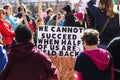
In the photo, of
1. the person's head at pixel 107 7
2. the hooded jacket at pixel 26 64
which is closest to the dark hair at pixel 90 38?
the hooded jacket at pixel 26 64

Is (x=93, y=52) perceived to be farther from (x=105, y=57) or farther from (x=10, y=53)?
(x=10, y=53)

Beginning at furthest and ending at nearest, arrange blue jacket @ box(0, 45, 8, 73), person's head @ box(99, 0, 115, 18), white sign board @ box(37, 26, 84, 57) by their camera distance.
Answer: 1. white sign board @ box(37, 26, 84, 57)
2. person's head @ box(99, 0, 115, 18)
3. blue jacket @ box(0, 45, 8, 73)

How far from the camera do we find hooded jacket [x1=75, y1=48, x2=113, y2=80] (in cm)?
536

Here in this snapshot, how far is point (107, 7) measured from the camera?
6.92m

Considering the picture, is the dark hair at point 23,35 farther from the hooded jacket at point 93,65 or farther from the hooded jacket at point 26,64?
the hooded jacket at point 93,65

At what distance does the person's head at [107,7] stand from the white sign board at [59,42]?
1784mm

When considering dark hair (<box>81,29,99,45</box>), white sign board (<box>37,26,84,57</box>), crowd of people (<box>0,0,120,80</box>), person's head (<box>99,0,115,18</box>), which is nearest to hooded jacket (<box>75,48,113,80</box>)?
crowd of people (<box>0,0,120,80</box>)

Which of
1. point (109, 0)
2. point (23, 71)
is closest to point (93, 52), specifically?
point (23, 71)

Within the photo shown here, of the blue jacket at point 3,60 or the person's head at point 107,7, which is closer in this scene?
the blue jacket at point 3,60

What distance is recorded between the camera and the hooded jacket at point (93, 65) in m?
5.36

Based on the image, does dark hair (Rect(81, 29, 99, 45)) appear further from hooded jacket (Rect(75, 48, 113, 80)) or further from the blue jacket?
the blue jacket

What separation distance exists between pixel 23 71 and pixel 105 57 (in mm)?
1001

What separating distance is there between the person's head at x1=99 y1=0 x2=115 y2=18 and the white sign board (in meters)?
1.78

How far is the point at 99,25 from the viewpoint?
23.2 feet
